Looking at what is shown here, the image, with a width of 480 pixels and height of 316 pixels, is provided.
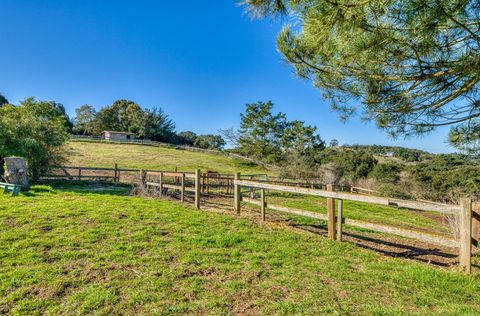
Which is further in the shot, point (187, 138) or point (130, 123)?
→ point (187, 138)

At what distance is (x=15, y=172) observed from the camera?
9.51 meters

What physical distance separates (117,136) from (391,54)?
54.4m

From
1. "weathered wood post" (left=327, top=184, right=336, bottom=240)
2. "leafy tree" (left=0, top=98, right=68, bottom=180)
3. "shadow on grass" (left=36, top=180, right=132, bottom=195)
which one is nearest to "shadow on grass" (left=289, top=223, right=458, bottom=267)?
"weathered wood post" (left=327, top=184, right=336, bottom=240)

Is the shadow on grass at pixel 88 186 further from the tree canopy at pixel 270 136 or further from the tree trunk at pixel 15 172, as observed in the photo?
the tree canopy at pixel 270 136

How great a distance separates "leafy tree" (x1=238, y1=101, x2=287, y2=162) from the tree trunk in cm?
3218

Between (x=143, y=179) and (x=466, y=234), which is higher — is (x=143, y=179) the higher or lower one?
the higher one

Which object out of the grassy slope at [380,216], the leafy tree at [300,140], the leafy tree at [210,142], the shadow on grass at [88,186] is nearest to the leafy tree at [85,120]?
the leafy tree at [210,142]

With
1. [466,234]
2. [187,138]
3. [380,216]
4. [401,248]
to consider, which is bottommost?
[380,216]

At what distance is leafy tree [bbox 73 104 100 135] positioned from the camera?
187ft

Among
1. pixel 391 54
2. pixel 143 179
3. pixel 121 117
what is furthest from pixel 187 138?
pixel 391 54

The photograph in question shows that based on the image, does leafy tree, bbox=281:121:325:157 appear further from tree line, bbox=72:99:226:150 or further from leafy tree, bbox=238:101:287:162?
tree line, bbox=72:99:226:150

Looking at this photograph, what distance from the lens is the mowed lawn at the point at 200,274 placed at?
2.83 m

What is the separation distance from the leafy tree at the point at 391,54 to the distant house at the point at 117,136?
5225 cm

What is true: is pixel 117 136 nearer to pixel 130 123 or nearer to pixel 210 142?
pixel 130 123
